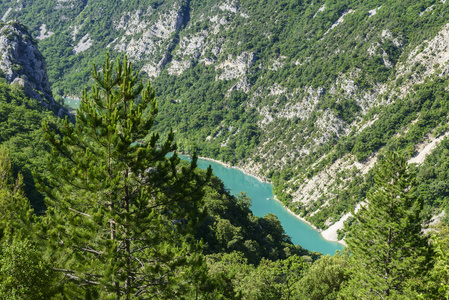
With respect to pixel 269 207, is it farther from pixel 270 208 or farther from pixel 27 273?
pixel 27 273

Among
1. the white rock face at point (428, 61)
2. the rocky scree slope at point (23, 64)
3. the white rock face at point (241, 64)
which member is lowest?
the rocky scree slope at point (23, 64)

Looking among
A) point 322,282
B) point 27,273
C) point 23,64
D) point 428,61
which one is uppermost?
point 428,61

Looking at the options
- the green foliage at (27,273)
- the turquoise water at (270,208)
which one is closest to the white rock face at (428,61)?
the turquoise water at (270,208)

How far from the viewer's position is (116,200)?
338 inches

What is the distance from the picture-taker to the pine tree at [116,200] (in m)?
8.25

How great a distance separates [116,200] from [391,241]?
18.4m

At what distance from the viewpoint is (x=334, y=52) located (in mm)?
153750

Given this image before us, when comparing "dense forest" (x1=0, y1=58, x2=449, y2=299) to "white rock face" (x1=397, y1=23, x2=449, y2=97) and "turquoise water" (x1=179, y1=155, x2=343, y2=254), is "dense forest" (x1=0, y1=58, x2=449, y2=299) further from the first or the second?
"white rock face" (x1=397, y1=23, x2=449, y2=97)

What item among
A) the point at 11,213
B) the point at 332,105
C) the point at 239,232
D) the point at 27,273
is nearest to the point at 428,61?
the point at 332,105

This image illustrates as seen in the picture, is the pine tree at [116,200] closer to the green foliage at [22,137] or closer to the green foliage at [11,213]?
the green foliage at [11,213]

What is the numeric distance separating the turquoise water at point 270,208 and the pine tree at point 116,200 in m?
73.6

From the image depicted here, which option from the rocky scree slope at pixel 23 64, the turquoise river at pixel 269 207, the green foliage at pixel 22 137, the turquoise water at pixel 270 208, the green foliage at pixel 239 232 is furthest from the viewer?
the rocky scree slope at pixel 23 64

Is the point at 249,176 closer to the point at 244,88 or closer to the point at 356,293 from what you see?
the point at 244,88

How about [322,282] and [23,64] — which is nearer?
[322,282]
